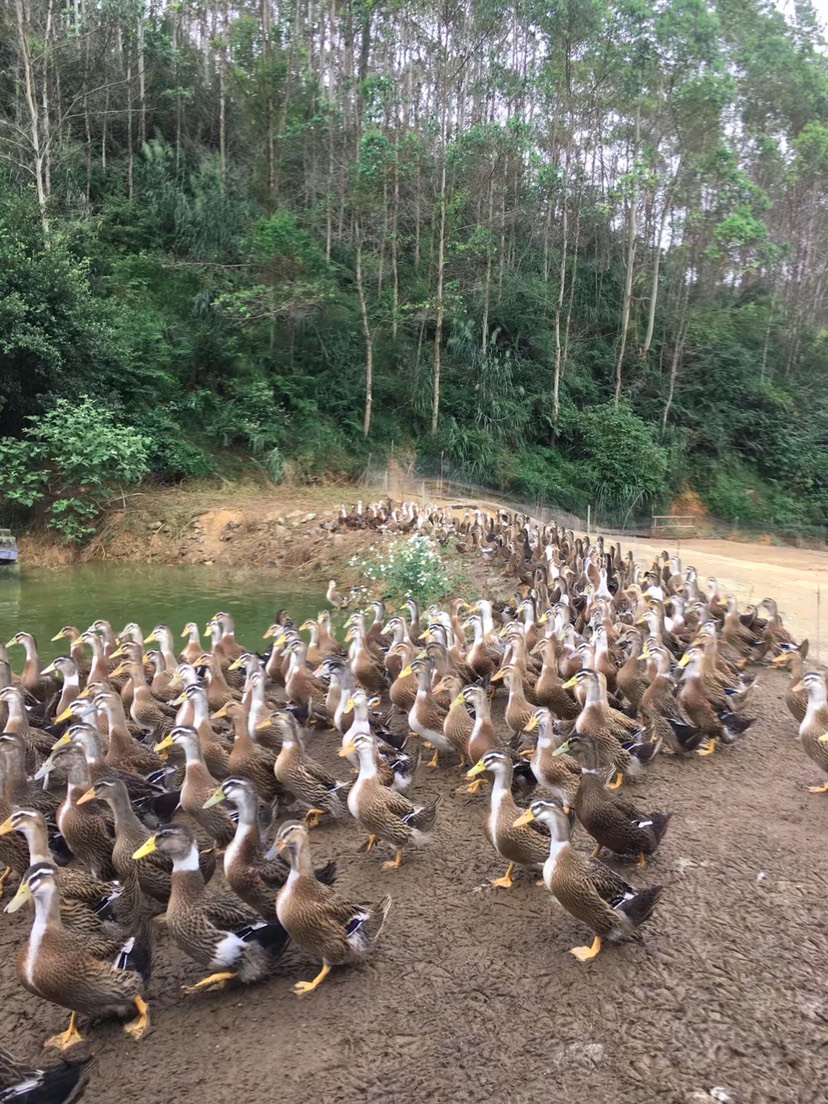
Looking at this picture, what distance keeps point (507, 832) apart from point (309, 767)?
171 cm

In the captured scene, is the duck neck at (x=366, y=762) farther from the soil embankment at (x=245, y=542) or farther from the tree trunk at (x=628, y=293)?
the tree trunk at (x=628, y=293)

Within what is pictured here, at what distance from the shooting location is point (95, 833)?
4.92 meters

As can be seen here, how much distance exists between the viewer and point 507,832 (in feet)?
16.2

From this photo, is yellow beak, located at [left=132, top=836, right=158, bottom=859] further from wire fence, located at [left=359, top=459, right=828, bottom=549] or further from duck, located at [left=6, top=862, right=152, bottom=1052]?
wire fence, located at [left=359, top=459, right=828, bottom=549]

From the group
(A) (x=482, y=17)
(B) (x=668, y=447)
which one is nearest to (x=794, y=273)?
(B) (x=668, y=447)

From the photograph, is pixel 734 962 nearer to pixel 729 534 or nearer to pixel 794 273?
pixel 729 534

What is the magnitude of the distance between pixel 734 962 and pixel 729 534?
1072 inches

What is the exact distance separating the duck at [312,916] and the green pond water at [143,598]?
7.98 m

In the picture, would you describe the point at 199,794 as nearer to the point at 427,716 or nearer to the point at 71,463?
the point at 427,716

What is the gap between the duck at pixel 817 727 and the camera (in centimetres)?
648

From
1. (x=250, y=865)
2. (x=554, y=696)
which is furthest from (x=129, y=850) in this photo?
(x=554, y=696)

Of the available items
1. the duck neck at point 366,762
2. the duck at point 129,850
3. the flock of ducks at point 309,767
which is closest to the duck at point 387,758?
the flock of ducks at point 309,767

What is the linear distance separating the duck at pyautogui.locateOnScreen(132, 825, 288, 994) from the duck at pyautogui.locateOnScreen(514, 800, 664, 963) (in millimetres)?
1646

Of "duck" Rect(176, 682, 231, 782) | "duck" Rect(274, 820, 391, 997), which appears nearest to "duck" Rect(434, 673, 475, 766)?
"duck" Rect(176, 682, 231, 782)
